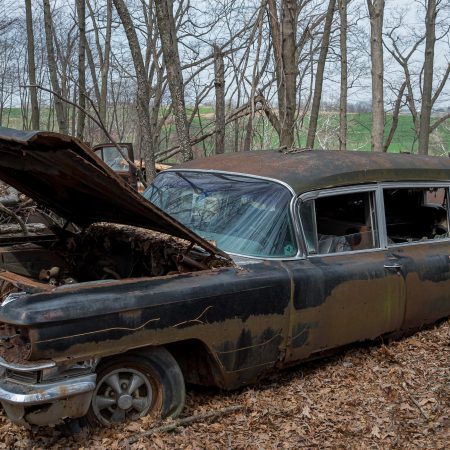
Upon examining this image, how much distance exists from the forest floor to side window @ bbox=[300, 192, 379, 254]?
92 centimetres

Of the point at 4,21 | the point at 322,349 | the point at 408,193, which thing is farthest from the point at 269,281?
the point at 4,21

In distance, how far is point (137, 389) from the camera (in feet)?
11.4

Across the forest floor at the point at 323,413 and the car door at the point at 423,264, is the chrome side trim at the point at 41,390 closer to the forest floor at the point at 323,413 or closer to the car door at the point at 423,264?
the forest floor at the point at 323,413

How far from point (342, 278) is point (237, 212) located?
938mm

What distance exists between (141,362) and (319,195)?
6.17 feet

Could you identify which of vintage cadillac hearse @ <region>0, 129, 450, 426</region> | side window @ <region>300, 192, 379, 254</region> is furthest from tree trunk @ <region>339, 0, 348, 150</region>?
side window @ <region>300, 192, 379, 254</region>

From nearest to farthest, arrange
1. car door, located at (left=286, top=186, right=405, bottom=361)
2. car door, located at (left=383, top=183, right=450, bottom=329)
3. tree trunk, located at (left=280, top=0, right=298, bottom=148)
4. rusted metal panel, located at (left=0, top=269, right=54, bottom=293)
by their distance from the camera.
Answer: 1. rusted metal panel, located at (left=0, top=269, right=54, bottom=293)
2. car door, located at (left=286, top=186, right=405, bottom=361)
3. car door, located at (left=383, top=183, right=450, bottom=329)
4. tree trunk, located at (left=280, top=0, right=298, bottom=148)

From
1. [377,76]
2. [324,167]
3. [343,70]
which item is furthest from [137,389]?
[343,70]

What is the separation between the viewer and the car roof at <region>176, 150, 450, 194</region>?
4.42 meters

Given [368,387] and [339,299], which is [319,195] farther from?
[368,387]

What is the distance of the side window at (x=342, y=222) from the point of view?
4328mm

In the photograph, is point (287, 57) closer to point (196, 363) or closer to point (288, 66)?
point (288, 66)

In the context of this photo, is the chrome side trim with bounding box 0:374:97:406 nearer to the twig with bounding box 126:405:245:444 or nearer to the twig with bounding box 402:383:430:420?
the twig with bounding box 126:405:245:444

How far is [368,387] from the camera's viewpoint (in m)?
4.18
